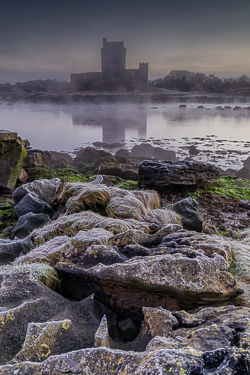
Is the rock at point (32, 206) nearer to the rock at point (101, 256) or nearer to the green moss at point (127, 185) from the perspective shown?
the green moss at point (127, 185)

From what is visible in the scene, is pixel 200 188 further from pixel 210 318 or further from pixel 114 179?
pixel 210 318

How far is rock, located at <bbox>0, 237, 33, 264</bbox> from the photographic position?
459 centimetres

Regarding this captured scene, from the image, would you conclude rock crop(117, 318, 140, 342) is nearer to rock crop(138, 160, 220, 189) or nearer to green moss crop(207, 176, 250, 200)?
rock crop(138, 160, 220, 189)

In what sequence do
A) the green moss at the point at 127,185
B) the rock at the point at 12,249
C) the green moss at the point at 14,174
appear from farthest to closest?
the green moss at the point at 14,174 < the green moss at the point at 127,185 < the rock at the point at 12,249

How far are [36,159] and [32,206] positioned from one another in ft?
18.0

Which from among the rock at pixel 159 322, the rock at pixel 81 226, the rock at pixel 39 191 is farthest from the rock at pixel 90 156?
the rock at pixel 159 322

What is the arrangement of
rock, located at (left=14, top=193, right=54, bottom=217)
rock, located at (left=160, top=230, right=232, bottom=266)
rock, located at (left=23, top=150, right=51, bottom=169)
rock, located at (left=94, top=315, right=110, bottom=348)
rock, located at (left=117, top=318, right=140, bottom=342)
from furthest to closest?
rock, located at (left=23, top=150, right=51, bottom=169), rock, located at (left=14, top=193, right=54, bottom=217), rock, located at (left=160, top=230, right=232, bottom=266), rock, located at (left=117, top=318, right=140, bottom=342), rock, located at (left=94, top=315, right=110, bottom=348)

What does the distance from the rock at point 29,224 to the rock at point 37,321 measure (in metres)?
3.03

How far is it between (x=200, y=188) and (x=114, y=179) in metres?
3.08

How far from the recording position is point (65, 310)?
8.59 feet

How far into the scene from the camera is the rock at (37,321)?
2.04 m

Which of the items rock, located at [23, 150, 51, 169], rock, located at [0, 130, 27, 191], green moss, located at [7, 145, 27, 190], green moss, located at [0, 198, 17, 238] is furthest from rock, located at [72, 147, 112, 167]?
green moss, located at [0, 198, 17, 238]

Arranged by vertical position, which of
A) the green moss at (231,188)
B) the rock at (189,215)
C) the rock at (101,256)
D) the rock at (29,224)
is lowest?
the green moss at (231,188)

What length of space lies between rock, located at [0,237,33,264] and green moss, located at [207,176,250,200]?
267 inches
